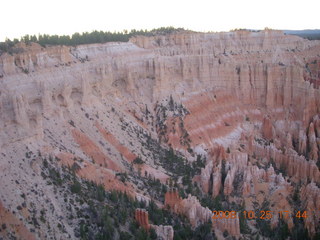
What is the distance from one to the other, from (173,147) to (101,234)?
21.6 m

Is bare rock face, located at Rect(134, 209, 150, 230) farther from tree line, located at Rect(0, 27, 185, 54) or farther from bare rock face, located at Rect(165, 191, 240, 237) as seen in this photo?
tree line, located at Rect(0, 27, 185, 54)

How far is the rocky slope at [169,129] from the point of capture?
32.8m

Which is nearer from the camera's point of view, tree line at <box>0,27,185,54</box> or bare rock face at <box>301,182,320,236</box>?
bare rock face at <box>301,182,320,236</box>

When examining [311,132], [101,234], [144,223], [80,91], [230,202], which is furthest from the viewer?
[311,132]

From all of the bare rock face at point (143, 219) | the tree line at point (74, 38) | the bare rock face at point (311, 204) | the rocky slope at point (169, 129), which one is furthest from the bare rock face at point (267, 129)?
the bare rock face at point (143, 219)

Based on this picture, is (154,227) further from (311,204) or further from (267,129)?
(267,129)

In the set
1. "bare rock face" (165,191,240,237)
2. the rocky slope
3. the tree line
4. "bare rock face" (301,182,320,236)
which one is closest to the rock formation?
the rocky slope

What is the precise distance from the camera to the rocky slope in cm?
3275

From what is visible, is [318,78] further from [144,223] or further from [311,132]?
[144,223]

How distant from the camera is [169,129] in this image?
50.0 meters

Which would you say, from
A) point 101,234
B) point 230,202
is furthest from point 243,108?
point 101,234

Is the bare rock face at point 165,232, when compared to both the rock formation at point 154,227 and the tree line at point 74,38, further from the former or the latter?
the tree line at point 74,38

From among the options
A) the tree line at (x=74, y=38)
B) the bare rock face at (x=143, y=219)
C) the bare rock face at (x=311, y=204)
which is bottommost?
the bare rock face at (x=311, y=204)

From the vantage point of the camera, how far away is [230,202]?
39562 millimetres
